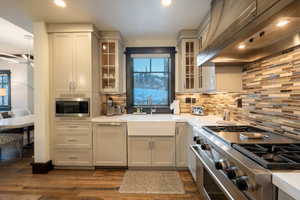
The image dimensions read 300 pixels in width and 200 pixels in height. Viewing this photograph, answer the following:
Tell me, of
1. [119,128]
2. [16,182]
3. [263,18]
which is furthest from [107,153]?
[263,18]

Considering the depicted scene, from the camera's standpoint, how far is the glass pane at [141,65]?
3.71 meters

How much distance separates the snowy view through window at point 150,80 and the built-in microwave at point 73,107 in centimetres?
110

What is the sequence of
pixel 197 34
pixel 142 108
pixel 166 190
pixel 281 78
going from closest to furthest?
pixel 281 78
pixel 166 190
pixel 197 34
pixel 142 108

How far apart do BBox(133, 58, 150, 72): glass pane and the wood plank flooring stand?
2.08 meters

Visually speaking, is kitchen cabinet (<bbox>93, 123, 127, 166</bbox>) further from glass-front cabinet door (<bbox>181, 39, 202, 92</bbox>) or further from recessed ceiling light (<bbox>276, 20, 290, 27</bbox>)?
recessed ceiling light (<bbox>276, 20, 290, 27</bbox>)

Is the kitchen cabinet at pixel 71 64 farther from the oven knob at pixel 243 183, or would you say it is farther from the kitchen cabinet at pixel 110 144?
the oven knob at pixel 243 183

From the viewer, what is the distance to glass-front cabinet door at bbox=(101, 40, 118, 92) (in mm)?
3270

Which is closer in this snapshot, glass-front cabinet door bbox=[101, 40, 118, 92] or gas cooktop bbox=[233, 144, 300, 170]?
gas cooktop bbox=[233, 144, 300, 170]

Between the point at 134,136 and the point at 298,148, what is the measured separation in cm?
215

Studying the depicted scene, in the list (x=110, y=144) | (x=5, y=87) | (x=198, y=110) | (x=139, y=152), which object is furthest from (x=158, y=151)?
(x=5, y=87)

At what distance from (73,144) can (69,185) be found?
0.68 m

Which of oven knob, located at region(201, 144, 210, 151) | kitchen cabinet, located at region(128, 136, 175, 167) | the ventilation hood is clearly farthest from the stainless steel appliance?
oven knob, located at region(201, 144, 210, 151)

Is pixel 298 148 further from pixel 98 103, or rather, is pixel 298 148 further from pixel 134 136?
pixel 98 103

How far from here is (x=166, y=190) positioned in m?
2.31
